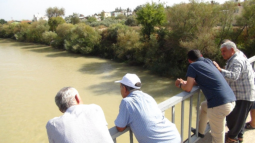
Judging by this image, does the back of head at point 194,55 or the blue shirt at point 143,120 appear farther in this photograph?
the back of head at point 194,55

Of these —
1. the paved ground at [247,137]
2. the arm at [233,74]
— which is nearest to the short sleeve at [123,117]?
the arm at [233,74]

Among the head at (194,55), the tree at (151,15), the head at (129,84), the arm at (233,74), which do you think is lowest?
the arm at (233,74)

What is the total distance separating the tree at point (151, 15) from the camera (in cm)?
1788

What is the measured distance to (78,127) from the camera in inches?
53.1

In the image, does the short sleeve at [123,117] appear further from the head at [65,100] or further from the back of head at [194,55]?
the back of head at [194,55]

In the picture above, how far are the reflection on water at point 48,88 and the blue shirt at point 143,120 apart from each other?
22.4ft

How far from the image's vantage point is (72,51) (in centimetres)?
2647

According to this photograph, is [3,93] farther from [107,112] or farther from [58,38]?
[58,38]

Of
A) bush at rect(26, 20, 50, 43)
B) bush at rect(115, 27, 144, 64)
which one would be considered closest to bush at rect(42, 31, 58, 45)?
bush at rect(26, 20, 50, 43)

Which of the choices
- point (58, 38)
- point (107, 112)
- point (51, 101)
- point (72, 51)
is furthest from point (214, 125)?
point (58, 38)

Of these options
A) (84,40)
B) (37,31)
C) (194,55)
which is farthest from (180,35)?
(37,31)

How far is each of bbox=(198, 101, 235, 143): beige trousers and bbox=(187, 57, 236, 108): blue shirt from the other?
0.26 ft

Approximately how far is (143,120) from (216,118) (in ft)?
3.63

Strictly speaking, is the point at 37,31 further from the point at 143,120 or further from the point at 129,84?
the point at 143,120
